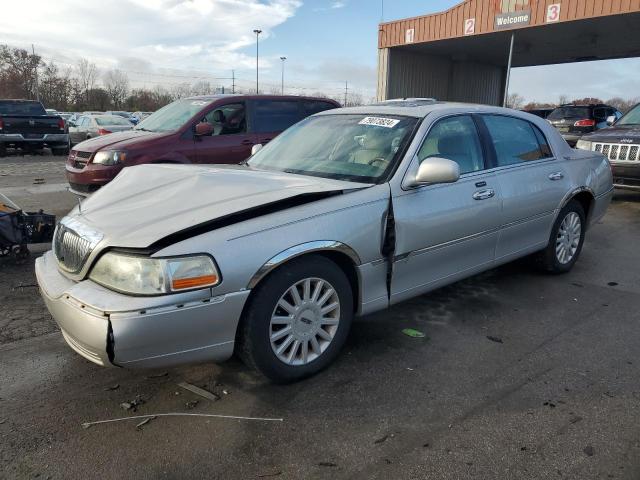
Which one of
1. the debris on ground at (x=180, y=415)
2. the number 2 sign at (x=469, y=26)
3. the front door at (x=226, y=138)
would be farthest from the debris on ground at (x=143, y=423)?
the number 2 sign at (x=469, y=26)

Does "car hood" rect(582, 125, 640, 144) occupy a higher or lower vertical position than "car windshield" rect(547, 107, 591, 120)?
lower

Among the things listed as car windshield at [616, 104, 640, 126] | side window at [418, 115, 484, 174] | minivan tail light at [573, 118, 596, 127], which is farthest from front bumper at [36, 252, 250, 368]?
minivan tail light at [573, 118, 596, 127]

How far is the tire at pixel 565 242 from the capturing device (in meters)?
4.79

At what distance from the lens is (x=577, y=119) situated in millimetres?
14602

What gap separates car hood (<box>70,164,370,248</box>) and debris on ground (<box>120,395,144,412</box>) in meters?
0.90

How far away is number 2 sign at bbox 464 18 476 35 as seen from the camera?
56.3ft

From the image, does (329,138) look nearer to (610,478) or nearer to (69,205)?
(610,478)

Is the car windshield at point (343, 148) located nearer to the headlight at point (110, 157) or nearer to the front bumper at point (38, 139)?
the headlight at point (110, 157)

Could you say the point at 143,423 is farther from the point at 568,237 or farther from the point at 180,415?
the point at 568,237

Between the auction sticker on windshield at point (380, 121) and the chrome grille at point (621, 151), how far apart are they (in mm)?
6447

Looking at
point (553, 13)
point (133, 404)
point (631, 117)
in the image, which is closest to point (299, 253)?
point (133, 404)

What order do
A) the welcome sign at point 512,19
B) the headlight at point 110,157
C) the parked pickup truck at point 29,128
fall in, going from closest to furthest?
the headlight at point 110,157
the parked pickup truck at point 29,128
the welcome sign at point 512,19

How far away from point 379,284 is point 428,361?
1.97 feet

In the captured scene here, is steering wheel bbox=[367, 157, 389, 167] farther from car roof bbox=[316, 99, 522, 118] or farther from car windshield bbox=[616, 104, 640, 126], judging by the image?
car windshield bbox=[616, 104, 640, 126]
